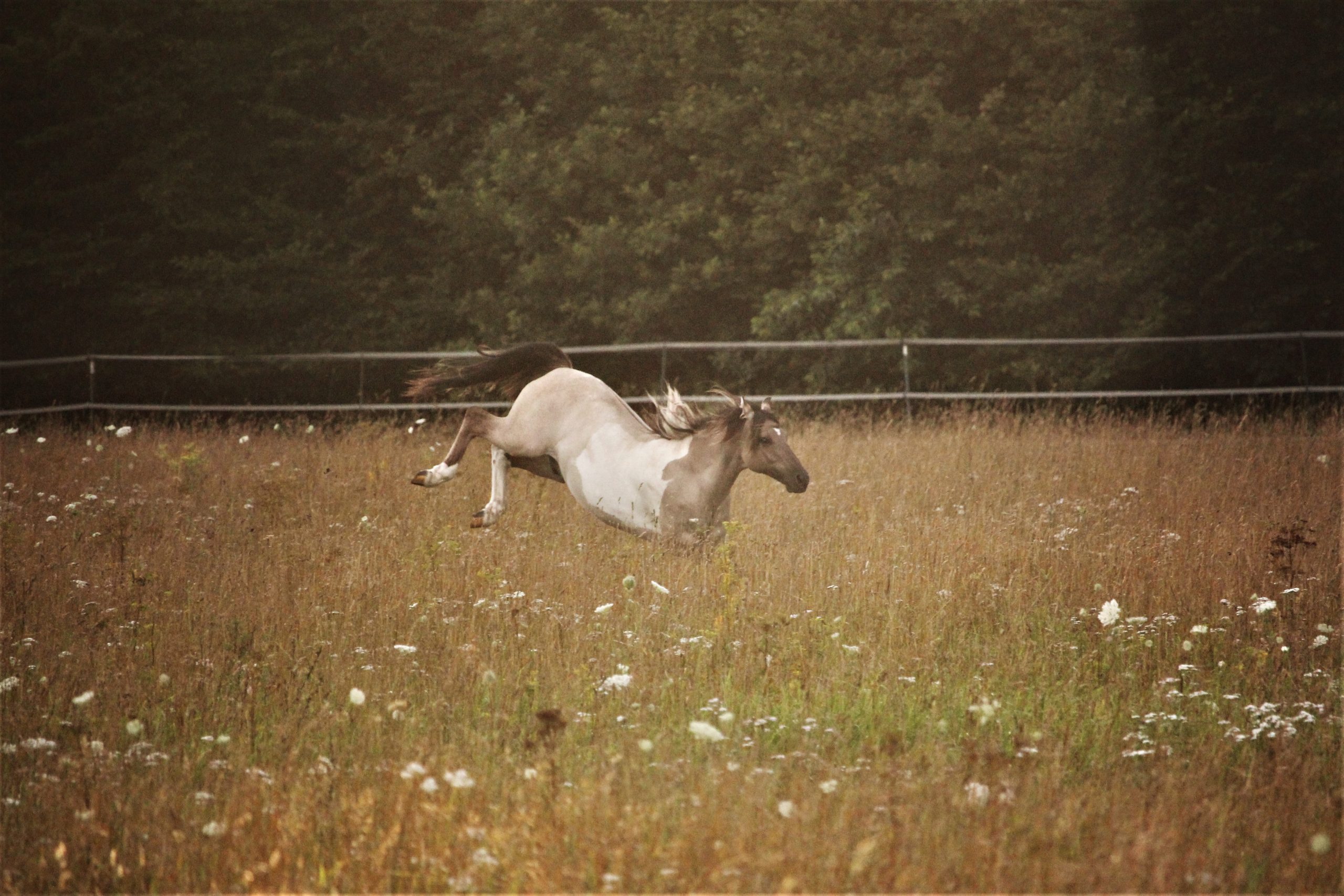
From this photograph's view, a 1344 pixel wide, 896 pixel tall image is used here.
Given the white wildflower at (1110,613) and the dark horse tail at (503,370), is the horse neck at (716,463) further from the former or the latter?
the white wildflower at (1110,613)

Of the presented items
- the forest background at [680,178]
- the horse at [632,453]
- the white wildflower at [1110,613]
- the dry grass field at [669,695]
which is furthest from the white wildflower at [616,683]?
the forest background at [680,178]

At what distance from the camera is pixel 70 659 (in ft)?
16.7

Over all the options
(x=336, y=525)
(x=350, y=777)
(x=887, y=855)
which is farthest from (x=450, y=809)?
(x=336, y=525)

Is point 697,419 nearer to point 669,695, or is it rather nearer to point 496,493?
point 496,493

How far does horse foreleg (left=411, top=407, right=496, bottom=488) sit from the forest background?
509 inches

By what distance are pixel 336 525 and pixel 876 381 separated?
49.0 feet

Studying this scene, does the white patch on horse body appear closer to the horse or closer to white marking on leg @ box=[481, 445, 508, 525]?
the horse

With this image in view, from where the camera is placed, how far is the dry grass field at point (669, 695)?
330 centimetres

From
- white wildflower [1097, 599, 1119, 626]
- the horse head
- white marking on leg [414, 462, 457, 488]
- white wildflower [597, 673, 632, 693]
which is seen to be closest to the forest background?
white marking on leg [414, 462, 457, 488]

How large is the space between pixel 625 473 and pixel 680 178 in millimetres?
17181

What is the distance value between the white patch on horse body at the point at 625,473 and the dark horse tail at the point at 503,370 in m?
1.26

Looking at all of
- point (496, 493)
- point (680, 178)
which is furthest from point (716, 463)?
point (680, 178)

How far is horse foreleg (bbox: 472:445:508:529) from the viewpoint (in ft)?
26.2

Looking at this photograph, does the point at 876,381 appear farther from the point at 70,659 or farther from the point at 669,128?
the point at 70,659
